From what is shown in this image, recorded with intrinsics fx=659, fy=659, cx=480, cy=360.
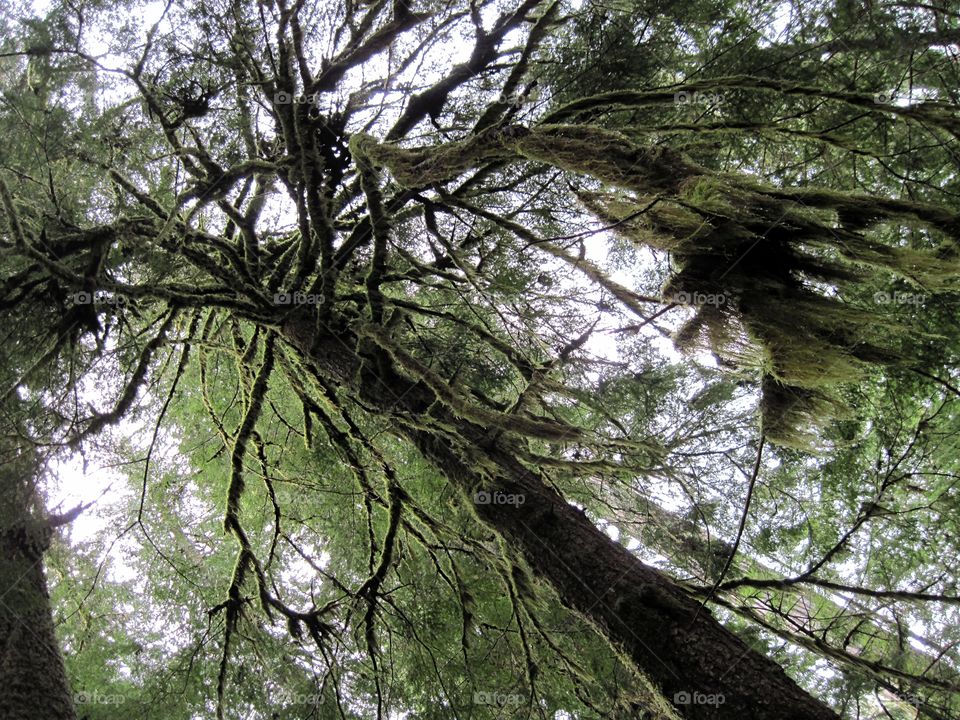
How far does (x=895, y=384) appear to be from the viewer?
359 cm

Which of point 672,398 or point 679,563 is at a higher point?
point 672,398

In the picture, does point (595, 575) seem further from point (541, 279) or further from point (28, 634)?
point (28, 634)

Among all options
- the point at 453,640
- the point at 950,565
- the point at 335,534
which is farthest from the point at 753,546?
the point at 335,534

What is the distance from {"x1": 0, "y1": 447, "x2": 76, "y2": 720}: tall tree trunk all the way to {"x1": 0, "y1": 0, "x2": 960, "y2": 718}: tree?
0.63 metres

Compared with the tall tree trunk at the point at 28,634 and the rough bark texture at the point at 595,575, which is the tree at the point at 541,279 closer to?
the rough bark texture at the point at 595,575

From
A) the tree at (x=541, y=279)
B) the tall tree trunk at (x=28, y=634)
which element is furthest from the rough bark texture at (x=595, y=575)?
the tall tree trunk at (x=28, y=634)

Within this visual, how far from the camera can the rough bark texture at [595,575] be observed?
2170 millimetres

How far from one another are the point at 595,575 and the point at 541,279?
148 centimetres

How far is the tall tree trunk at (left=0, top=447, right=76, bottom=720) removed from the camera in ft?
11.6

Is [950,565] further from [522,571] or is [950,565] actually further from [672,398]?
[522,571]

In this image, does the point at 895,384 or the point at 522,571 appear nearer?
the point at 522,571

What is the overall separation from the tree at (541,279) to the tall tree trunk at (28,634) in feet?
2.07

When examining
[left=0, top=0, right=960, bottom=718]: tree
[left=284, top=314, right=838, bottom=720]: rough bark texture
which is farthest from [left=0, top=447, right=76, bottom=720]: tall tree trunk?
[left=284, top=314, right=838, bottom=720]: rough bark texture

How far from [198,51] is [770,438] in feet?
10.6
